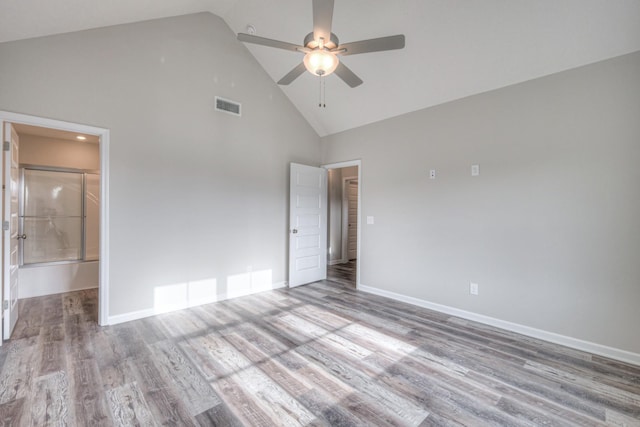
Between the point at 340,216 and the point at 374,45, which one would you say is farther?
the point at 340,216

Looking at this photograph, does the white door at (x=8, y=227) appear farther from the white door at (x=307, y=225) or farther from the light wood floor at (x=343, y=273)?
the light wood floor at (x=343, y=273)

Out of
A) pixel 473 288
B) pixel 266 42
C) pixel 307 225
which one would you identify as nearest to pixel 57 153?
pixel 307 225

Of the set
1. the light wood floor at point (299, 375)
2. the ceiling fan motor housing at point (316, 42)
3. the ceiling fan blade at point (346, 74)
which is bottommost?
the light wood floor at point (299, 375)

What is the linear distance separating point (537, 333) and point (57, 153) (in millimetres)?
7249

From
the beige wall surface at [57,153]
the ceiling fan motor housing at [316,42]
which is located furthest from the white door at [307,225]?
the beige wall surface at [57,153]

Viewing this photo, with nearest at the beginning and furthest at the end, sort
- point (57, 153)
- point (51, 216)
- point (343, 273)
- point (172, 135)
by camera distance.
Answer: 1. point (172, 135)
2. point (57, 153)
3. point (51, 216)
4. point (343, 273)

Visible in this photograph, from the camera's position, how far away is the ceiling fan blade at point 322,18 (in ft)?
6.46

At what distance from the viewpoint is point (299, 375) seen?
2.29 metres

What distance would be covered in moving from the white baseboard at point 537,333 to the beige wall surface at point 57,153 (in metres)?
5.74

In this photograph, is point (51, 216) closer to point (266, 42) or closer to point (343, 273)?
point (266, 42)

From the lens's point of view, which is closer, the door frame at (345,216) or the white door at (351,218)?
the door frame at (345,216)

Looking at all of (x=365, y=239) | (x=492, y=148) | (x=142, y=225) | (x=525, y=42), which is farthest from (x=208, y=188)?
(x=525, y=42)

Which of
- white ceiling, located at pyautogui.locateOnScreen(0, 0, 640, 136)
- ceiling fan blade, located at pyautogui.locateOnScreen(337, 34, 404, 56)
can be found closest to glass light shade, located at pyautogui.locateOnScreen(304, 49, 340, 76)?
ceiling fan blade, located at pyautogui.locateOnScreen(337, 34, 404, 56)

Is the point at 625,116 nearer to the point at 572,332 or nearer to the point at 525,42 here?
the point at 525,42
